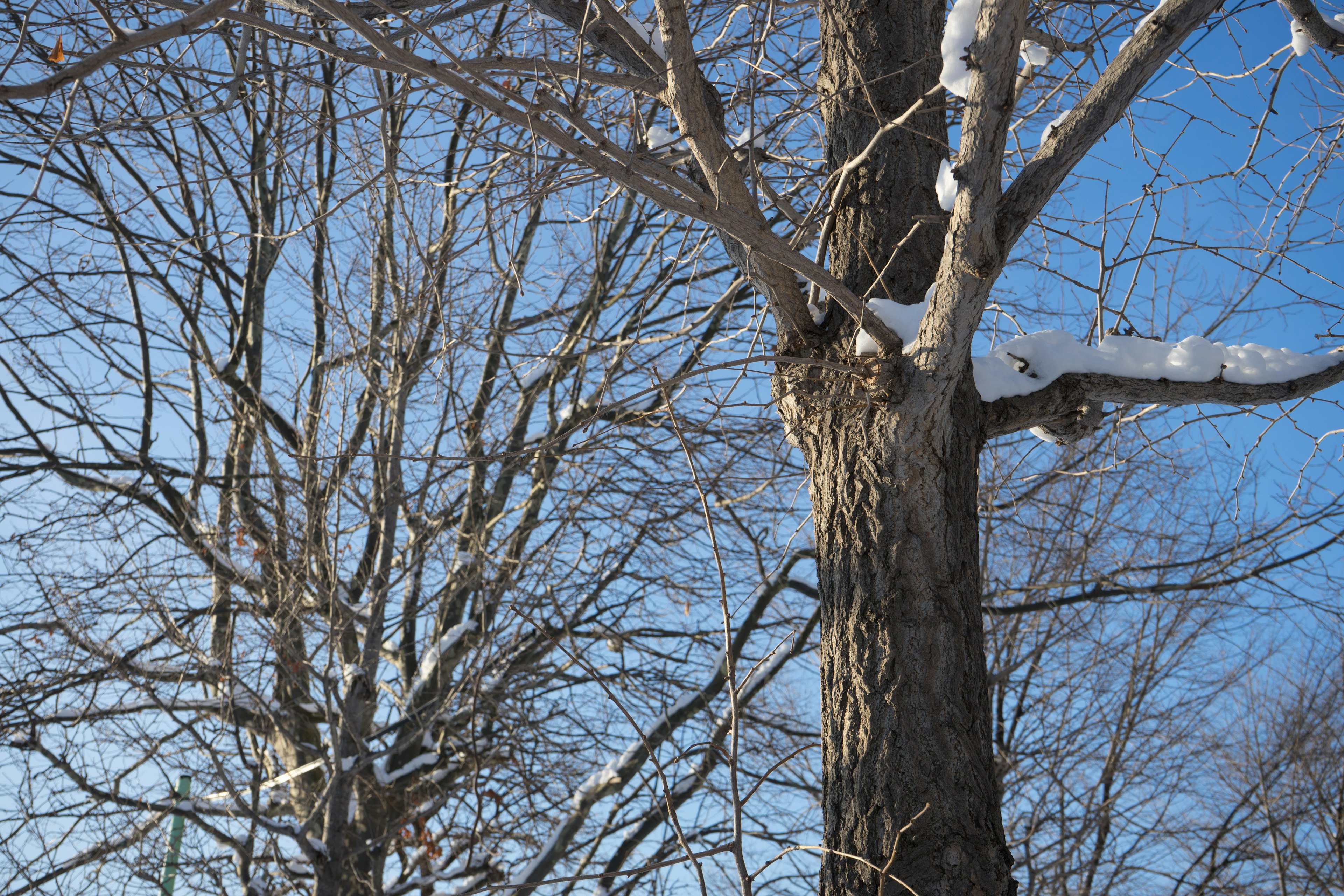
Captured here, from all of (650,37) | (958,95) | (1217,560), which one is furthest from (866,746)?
(1217,560)

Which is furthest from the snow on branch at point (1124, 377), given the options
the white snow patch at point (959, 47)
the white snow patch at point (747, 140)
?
the white snow patch at point (747, 140)

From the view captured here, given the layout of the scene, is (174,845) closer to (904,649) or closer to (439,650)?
(439,650)

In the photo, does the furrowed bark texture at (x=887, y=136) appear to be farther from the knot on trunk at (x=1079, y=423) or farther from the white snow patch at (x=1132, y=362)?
the knot on trunk at (x=1079, y=423)

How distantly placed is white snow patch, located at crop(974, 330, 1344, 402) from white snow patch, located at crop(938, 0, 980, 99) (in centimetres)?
85

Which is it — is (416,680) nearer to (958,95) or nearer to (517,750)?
(517,750)

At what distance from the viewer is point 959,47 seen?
2127mm

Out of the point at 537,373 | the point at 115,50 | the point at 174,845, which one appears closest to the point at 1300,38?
the point at 115,50

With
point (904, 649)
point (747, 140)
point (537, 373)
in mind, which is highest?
point (537, 373)

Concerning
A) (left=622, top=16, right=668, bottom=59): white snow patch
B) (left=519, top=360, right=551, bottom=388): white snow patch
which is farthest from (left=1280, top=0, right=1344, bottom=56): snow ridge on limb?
(left=519, top=360, right=551, bottom=388): white snow patch

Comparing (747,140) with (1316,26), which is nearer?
(1316,26)

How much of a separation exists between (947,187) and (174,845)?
5.83 metres

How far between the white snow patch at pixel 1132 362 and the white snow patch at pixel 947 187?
57 cm

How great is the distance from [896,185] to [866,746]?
69.6 inches

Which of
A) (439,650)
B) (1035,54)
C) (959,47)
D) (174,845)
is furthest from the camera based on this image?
(439,650)
